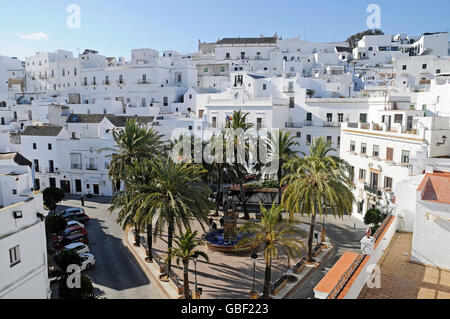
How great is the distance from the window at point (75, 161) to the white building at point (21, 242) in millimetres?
22913

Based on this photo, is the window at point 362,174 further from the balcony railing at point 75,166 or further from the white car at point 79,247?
the balcony railing at point 75,166

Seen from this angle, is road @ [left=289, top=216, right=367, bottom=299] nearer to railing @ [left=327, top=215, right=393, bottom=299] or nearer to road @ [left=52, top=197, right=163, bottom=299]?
railing @ [left=327, top=215, right=393, bottom=299]

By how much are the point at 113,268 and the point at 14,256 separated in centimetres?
816

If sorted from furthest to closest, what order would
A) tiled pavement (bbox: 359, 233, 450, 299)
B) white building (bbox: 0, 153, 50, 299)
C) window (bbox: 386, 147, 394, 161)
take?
window (bbox: 386, 147, 394, 161) → white building (bbox: 0, 153, 50, 299) → tiled pavement (bbox: 359, 233, 450, 299)

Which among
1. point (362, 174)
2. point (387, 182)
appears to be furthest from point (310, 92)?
point (387, 182)

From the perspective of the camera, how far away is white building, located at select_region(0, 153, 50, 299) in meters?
13.4

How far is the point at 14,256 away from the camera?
45.4ft

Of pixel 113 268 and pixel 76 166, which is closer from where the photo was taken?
pixel 113 268

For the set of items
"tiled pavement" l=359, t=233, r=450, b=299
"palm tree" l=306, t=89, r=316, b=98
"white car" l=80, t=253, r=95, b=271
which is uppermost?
"palm tree" l=306, t=89, r=316, b=98

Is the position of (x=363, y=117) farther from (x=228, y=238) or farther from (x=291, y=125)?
(x=228, y=238)

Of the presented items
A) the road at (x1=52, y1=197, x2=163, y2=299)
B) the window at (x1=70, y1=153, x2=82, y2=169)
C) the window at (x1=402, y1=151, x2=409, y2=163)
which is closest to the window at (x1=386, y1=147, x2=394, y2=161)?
the window at (x1=402, y1=151, x2=409, y2=163)

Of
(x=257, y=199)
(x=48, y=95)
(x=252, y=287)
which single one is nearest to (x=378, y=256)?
(x=252, y=287)

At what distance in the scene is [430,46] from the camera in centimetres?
7088
